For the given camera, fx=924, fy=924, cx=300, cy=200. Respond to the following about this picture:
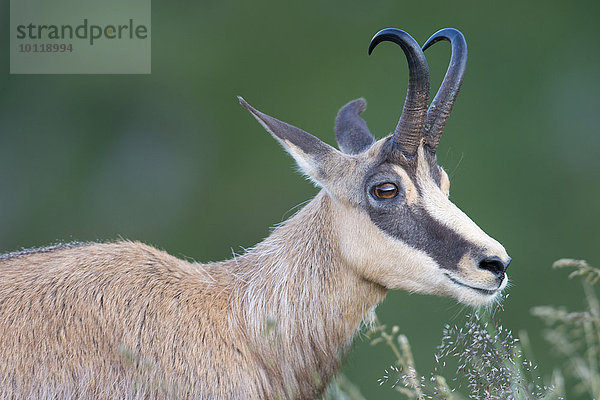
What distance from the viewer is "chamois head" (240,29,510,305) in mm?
6762

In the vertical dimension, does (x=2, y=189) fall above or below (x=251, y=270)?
above

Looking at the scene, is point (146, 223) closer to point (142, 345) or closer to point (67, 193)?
point (67, 193)

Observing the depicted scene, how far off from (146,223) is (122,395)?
610 inches

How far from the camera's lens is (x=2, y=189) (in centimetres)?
2238

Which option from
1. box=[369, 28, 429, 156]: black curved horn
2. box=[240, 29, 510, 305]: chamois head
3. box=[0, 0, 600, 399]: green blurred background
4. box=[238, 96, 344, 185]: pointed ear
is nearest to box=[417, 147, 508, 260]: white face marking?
box=[240, 29, 510, 305]: chamois head

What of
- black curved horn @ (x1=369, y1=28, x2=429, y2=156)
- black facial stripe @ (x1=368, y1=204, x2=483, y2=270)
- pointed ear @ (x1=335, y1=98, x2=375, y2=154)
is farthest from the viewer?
pointed ear @ (x1=335, y1=98, x2=375, y2=154)

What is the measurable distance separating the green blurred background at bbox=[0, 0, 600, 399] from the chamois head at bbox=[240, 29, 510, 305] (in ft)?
42.4

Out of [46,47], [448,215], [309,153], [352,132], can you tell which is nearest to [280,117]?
[46,47]

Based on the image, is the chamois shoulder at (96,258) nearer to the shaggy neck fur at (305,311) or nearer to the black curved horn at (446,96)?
the shaggy neck fur at (305,311)

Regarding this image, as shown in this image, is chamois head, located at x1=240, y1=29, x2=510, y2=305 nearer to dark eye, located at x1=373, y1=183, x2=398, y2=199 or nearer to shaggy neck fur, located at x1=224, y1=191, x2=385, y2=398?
dark eye, located at x1=373, y1=183, x2=398, y2=199

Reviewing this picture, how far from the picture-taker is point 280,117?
70.4ft

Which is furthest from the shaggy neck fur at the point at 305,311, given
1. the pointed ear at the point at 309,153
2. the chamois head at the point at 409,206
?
the pointed ear at the point at 309,153

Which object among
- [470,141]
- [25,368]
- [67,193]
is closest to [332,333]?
[25,368]

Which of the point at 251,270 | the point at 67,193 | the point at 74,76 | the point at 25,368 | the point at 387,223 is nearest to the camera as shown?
the point at 25,368
